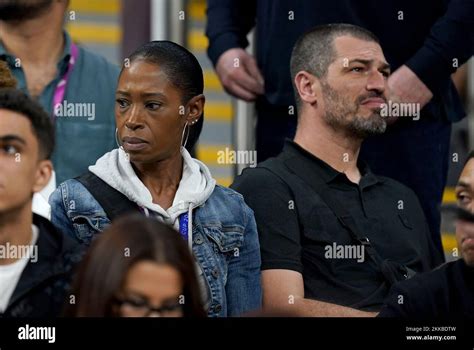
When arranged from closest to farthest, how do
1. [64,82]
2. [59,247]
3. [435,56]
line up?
[59,247] < [64,82] < [435,56]

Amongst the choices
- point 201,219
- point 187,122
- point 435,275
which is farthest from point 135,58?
point 435,275

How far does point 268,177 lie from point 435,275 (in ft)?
1.96

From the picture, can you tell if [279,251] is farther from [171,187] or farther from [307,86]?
[307,86]

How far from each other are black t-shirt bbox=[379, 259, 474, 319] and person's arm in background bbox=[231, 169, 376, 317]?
9 centimetres

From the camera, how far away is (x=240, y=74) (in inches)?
199

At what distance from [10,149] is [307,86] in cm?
101

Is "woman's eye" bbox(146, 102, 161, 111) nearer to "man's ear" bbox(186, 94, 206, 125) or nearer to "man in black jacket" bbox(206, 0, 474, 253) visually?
"man's ear" bbox(186, 94, 206, 125)

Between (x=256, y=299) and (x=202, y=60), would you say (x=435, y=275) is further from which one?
(x=202, y=60)

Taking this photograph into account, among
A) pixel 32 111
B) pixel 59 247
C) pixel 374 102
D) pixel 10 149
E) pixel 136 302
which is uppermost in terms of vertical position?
pixel 374 102

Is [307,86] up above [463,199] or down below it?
above

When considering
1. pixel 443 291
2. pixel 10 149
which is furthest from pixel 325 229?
pixel 10 149

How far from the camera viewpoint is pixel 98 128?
189 inches

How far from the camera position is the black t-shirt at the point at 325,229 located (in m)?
4.67

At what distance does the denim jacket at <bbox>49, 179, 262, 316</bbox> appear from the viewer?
4484 millimetres
